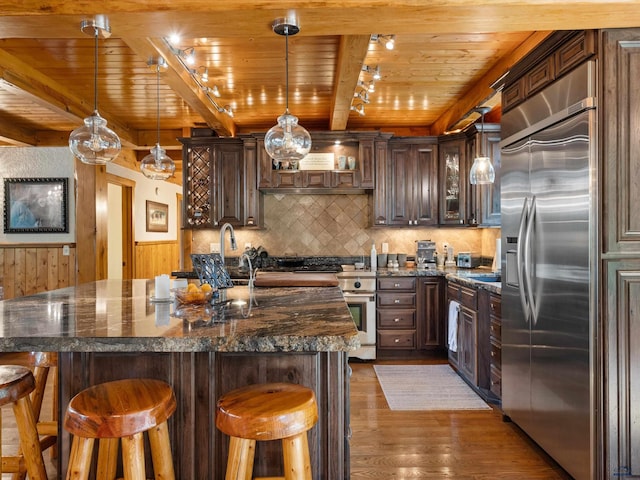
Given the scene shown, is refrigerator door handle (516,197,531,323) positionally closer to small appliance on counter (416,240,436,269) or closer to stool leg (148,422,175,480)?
stool leg (148,422,175,480)

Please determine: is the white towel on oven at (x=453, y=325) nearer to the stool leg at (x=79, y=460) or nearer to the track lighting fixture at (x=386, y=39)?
the track lighting fixture at (x=386, y=39)

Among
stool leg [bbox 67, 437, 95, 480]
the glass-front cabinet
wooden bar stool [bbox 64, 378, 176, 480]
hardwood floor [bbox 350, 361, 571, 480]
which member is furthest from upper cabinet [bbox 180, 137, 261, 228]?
stool leg [bbox 67, 437, 95, 480]

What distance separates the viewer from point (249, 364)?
1854mm

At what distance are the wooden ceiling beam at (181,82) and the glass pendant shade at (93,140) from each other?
0.54 meters

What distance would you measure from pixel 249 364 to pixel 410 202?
3.85 m

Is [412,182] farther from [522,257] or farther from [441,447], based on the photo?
[441,447]

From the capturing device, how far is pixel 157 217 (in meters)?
8.23

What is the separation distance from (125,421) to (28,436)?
32.4 inches

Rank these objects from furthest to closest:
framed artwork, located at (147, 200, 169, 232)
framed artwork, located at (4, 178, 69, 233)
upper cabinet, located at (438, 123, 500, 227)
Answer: framed artwork, located at (147, 200, 169, 232)
framed artwork, located at (4, 178, 69, 233)
upper cabinet, located at (438, 123, 500, 227)

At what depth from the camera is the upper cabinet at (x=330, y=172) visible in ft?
16.9

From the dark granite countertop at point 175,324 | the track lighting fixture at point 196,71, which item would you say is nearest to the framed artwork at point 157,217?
the track lighting fixture at point 196,71

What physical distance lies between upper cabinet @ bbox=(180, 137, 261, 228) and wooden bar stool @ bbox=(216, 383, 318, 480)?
3.76 meters

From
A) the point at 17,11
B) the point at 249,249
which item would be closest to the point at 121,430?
the point at 17,11

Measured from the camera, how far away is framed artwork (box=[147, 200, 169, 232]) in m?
7.83
